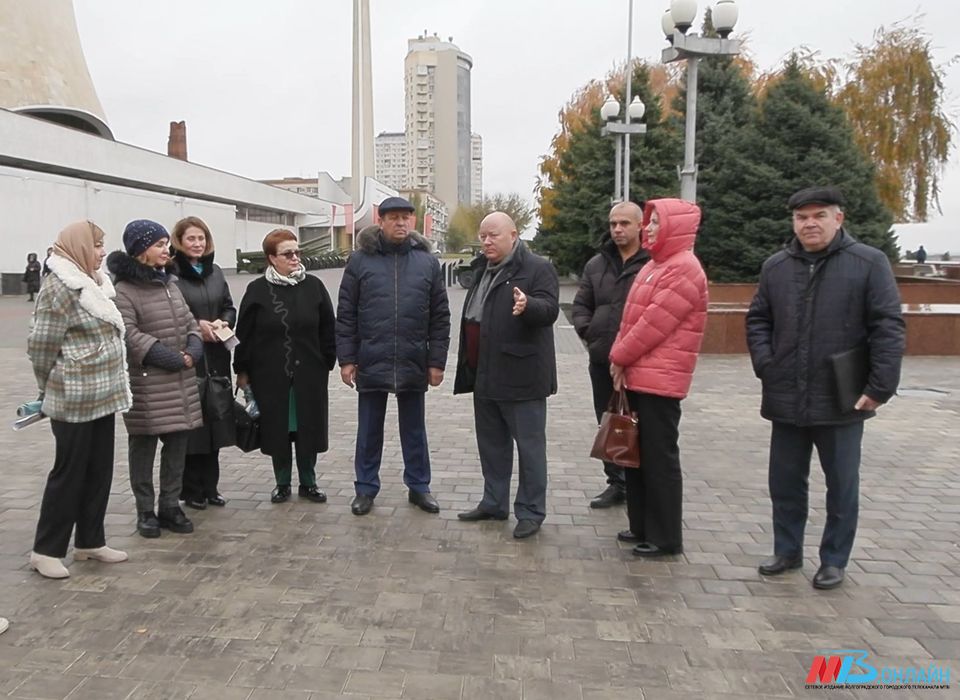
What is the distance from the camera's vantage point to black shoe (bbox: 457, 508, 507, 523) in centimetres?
477

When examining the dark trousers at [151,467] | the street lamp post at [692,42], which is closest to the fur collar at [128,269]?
the dark trousers at [151,467]

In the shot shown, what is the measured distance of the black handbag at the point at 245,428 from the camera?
4.97m

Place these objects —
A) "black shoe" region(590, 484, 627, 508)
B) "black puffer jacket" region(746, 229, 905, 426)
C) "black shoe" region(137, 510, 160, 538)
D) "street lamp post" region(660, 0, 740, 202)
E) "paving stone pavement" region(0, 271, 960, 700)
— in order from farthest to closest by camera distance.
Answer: "street lamp post" region(660, 0, 740, 202)
"black shoe" region(590, 484, 627, 508)
"black shoe" region(137, 510, 160, 538)
"black puffer jacket" region(746, 229, 905, 426)
"paving stone pavement" region(0, 271, 960, 700)

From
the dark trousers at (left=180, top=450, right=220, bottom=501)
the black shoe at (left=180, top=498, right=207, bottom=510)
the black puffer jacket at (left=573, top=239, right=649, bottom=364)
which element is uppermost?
the black puffer jacket at (left=573, top=239, right=649, bottom=364)

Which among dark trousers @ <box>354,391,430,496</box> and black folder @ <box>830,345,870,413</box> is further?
dark trousers @ <box>354,391,430,496</box>

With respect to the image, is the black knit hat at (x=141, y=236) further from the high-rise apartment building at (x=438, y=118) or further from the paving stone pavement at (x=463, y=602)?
the high-rise apartment building at (x=438, y=118)

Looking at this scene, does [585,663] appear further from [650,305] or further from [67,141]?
[67,141]

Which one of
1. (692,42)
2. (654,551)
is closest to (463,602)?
(654,551)

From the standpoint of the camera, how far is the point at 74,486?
3916mm

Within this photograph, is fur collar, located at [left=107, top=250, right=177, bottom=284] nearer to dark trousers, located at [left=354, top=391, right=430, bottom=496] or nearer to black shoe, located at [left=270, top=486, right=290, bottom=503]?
dark trousers, located at [left=354, top=391, right=430, bottom=496]

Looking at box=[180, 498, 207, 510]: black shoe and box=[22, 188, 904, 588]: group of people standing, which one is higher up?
box=[22, 188, 904, 588]: group of people standing

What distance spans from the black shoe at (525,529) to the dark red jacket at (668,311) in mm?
1044

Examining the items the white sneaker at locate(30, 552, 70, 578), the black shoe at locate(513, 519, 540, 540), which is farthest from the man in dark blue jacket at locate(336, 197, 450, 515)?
the white sneaker at locate(30, 552, 70, 578)

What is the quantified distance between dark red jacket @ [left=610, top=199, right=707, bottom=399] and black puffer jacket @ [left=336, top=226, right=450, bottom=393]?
1337 mm
